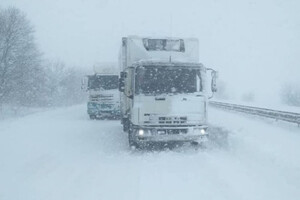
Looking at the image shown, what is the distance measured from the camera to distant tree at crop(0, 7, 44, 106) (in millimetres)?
35125

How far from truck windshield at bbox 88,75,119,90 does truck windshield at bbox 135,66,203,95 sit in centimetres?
1238

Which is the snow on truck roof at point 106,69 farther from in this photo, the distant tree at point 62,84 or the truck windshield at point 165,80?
the distant tree at point 62,84

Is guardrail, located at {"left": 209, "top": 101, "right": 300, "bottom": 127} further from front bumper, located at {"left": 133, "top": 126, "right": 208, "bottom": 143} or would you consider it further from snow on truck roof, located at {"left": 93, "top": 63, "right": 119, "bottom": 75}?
snow on truck roof, located at {"left": 93, "top": 63, "right": 119, "bottom": 75}

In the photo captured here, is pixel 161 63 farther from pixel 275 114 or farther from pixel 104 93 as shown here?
pixel 104 93

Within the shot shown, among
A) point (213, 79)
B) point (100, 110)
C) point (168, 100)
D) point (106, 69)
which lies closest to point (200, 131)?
point (168, 100)

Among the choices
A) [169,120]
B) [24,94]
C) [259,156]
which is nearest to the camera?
[259,156]

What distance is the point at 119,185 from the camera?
723cm

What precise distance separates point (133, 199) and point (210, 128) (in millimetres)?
11946

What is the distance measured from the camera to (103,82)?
2333cm

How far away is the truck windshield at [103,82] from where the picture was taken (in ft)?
76.4

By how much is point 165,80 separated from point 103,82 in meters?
12.8

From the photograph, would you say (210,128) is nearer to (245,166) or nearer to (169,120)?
(169,120)

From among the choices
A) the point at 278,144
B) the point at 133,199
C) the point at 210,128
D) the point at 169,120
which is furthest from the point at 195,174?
the point at 210,128

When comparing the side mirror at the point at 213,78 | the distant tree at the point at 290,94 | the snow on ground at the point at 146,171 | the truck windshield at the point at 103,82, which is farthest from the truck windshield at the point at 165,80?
the distant tree at the point at 290,94
